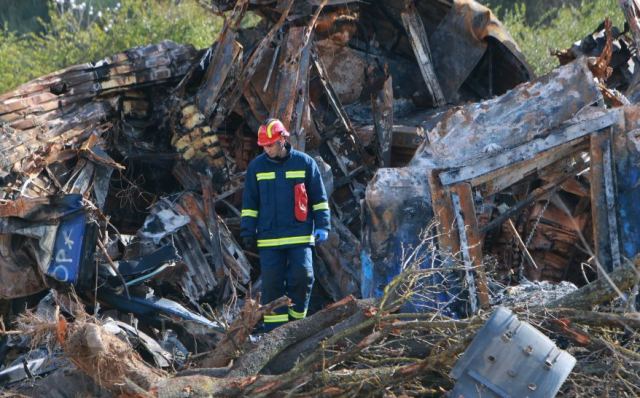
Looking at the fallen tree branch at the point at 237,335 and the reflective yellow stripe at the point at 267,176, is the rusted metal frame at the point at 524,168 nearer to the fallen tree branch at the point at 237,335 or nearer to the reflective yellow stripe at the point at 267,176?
the reflective yellow stripe at the point at 267,176

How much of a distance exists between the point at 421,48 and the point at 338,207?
209cm

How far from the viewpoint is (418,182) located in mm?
6031

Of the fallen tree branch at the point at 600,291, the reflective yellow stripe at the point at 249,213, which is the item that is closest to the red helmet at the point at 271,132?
the reflective yellow stripe at the point at 249,213

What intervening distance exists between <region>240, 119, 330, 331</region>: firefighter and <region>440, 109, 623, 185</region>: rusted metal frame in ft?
3.17

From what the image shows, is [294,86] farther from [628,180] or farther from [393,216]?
[628,180]

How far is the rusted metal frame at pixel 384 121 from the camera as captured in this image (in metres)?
8.45

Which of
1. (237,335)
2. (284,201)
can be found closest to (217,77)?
(284,201)

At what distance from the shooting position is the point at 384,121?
8.55 meters

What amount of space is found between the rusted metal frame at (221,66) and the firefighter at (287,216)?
2.28 metres

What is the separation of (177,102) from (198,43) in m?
6.46

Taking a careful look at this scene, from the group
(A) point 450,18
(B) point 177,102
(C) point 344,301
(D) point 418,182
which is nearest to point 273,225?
(D) point 418,182

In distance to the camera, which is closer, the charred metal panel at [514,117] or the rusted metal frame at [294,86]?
the charred metal panel at [514,117]

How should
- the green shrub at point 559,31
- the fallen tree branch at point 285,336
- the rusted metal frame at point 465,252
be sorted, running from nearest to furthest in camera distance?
the fallen tree branch at point 285,336, the rusted metal frame at point 465,252, the green shrub at point 559,31

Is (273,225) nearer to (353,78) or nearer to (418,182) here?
(418,182)
